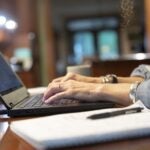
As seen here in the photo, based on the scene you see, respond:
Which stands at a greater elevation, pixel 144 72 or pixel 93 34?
pixel 144 72

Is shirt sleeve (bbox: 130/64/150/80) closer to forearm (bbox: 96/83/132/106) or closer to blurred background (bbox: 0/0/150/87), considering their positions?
blurred background (bbox: 0/0/150/87)

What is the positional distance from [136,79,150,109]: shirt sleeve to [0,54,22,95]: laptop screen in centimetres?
36

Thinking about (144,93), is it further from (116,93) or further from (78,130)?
(78,130)

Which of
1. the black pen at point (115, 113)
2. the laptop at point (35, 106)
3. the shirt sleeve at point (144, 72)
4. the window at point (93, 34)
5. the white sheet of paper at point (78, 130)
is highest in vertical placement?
the white sheet of paper at point (78, 130)

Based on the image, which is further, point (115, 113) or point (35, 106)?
point (35, 106)

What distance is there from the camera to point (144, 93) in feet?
2.79

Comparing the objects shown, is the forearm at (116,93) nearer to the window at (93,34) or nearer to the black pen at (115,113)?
the black pen at (115,113)

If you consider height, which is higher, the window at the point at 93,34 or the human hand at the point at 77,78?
the human hand at the point at 77,78

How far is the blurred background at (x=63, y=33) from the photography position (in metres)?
4.17

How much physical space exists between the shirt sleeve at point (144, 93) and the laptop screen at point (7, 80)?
358 mm

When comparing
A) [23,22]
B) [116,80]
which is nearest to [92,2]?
[23,22]

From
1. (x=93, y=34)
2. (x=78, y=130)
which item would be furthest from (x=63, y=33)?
(x=78, y=130)

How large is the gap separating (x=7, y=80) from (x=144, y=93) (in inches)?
19.7

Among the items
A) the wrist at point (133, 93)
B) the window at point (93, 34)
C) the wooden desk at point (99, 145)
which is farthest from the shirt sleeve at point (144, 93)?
the window at point (93, 34)
